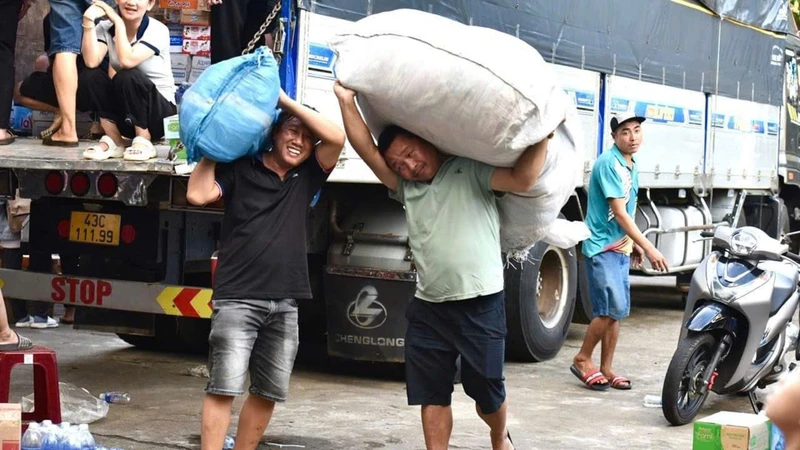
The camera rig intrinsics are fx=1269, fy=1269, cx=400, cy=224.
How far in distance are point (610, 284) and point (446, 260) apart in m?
2.85

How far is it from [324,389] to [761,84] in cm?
735

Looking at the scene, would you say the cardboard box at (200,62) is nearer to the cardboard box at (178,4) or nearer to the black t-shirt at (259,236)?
the cardboard box at (178,4)

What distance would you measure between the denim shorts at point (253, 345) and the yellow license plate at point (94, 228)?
6.43 feet

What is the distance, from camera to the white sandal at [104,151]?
627cm

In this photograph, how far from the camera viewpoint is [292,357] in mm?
5176

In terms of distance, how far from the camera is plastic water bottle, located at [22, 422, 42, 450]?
16.4 feet

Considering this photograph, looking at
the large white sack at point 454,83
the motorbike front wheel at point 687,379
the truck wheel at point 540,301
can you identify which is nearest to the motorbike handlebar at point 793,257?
the motorbike front wheel at point 687,379

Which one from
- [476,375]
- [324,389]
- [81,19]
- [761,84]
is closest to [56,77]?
[81,19]

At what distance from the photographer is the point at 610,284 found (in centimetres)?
751

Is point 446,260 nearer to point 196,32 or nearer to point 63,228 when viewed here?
point 63,228

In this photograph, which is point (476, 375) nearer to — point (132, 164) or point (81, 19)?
point (132, 164)

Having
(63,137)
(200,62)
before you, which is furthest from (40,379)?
(200,62)

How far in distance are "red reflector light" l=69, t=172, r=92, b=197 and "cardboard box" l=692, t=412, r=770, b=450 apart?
11.8ft

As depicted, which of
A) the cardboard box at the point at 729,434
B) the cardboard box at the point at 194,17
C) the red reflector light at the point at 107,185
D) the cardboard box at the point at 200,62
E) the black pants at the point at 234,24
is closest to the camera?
the cardboard box at the point at 729,434
